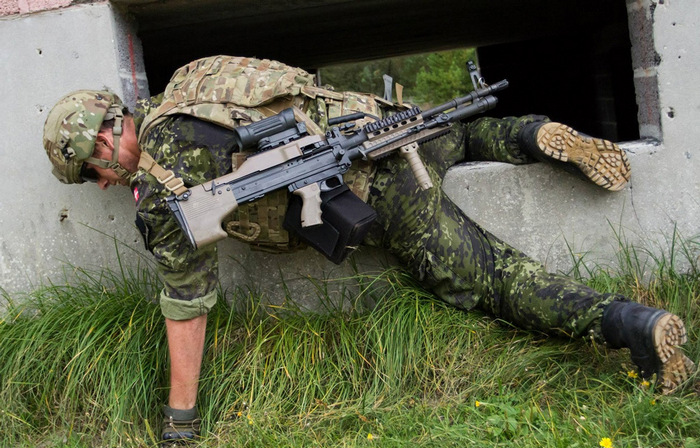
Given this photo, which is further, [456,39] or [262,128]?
[456,39]

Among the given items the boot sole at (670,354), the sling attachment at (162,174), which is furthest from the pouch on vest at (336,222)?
the boot sole at (670,354)

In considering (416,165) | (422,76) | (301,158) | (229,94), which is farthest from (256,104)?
(422,76)

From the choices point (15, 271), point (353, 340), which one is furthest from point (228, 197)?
point (15, 271)

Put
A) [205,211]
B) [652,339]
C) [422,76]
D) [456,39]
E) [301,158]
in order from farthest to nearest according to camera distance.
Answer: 1. [422,76]
2. [456,39]
3. [301,158]
4. [205,211]
5. [652,339]

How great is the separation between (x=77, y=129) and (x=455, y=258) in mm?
1593

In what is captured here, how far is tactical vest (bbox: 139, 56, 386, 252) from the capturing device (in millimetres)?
2666

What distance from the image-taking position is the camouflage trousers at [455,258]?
2785 mm

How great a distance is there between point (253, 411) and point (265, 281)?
695 millimetres

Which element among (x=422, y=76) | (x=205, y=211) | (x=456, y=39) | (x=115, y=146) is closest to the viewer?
(x=205, y=211)

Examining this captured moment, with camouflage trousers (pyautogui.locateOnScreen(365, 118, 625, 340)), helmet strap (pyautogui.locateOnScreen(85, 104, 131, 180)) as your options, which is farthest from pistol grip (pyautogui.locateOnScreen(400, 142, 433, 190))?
helmet strap (pyautogui.locateOnScreen(85, 104, 131, 180))

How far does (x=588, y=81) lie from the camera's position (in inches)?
265

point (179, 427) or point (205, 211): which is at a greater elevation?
point (205, 211)

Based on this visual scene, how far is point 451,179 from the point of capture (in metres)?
3.21

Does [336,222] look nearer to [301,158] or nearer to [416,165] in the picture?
[301,158]
